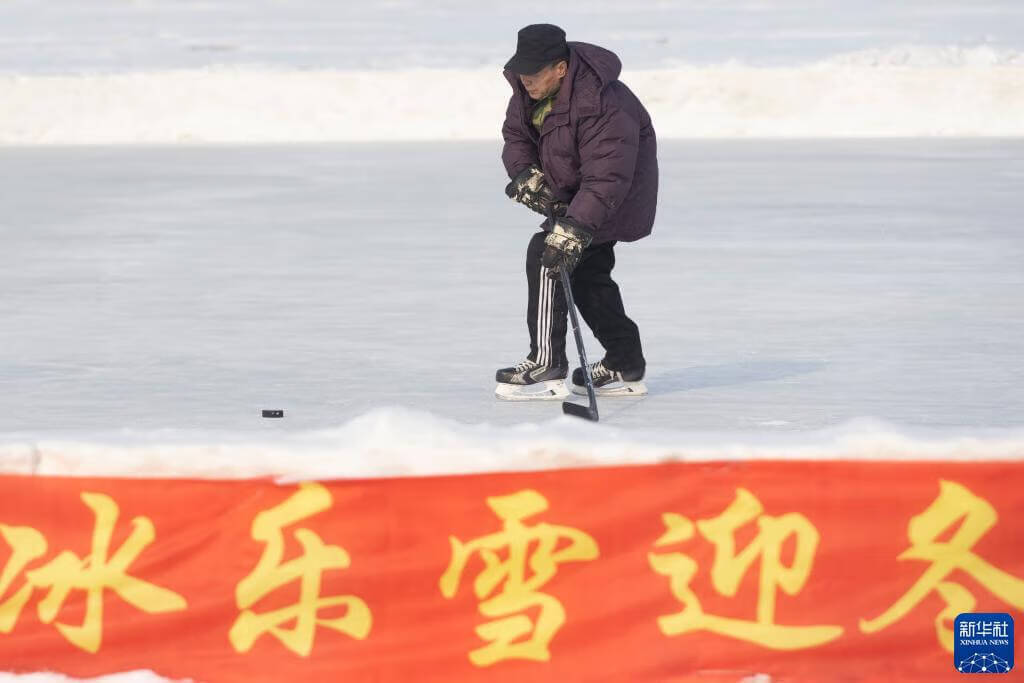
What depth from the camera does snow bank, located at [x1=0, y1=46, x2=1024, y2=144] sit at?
119 ft

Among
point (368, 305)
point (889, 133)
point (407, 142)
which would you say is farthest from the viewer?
point (889, 133)

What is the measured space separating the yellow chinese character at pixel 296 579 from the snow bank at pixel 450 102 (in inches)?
1219

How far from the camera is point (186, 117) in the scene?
39438 mm

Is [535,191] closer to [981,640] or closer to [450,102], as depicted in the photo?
[981,640]

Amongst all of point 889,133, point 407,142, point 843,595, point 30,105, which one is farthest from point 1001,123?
point 843,595

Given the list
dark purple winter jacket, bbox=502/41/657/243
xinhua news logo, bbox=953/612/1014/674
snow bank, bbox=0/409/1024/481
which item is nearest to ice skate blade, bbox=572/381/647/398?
dark purple winter jacket, bbox=502/41/657/243

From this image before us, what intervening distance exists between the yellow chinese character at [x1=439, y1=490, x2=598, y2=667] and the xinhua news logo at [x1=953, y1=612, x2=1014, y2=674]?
0.71m

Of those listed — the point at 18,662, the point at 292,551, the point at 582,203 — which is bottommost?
the point at 18,662

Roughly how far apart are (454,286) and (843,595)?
17.9 ft

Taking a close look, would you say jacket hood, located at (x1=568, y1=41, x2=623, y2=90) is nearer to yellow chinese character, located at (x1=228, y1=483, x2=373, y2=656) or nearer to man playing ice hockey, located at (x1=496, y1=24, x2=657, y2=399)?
man playing ice hockey, located at (x1=496, y1=24, x2=657, y2=399)

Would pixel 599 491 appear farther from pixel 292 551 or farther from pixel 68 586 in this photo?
pixel 68 586

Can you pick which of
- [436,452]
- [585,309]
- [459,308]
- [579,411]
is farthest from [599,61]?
[459,308]

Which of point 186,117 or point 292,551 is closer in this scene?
point 292,551

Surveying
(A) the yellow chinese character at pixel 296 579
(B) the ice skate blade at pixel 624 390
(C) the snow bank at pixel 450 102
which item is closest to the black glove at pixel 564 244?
(B) the ice skate blade at pixel 624 390
